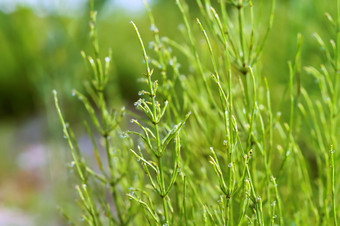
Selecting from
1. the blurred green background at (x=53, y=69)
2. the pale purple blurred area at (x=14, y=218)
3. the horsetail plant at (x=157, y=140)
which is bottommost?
the horsetail plant at (x=157, y=140)

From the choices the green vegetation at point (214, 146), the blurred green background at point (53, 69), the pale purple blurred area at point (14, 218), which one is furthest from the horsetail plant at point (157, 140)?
the pale purple blurred area at point (14, 218)

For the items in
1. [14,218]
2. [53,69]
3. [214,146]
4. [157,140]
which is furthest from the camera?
[14,218]

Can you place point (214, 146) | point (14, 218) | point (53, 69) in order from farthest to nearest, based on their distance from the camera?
point (14, 218) → point (53, 69) → point (214, 146)

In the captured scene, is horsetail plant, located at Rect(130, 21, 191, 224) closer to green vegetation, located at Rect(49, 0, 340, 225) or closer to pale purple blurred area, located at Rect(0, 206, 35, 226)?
green vegetation, located at Rect(49, 0, 340, 225)

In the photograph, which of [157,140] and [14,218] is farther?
[14,218]

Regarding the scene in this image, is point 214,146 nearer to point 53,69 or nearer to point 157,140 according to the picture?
point 157,140

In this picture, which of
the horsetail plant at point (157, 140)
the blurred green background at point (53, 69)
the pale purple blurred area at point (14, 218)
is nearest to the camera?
the horsetail plant at point (157, 140)

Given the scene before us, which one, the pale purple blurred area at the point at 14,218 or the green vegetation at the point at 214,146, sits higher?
the pale purple blurred area at the point at 14,218

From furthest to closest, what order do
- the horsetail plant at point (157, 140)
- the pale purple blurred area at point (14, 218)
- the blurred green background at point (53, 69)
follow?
the pale purple blurred area at point (14, 218) → the blurred green background at point (53, 69) → the horsetail plant at point (157, 140)

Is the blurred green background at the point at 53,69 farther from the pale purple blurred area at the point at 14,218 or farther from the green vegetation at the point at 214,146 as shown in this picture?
the green vegetation at the point at 214,146

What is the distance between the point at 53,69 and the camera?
161cm

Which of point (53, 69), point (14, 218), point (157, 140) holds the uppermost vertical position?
point (53, 69)

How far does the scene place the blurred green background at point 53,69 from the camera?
1.58m

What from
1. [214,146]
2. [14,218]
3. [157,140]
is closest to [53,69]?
[214,146]
